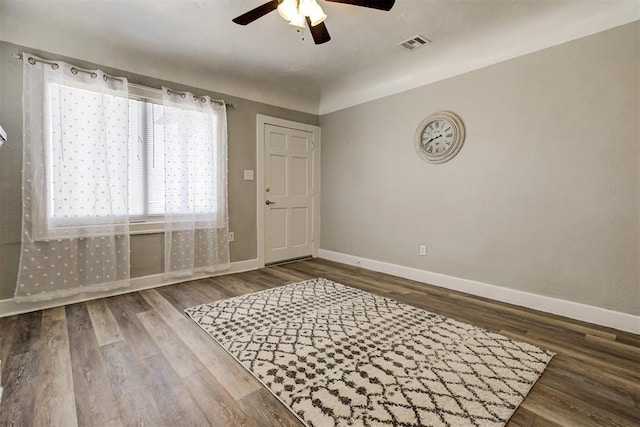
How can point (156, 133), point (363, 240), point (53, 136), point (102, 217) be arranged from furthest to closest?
point (363, 240) < point (156, 133) < point (102, 217) < point (53, 136)

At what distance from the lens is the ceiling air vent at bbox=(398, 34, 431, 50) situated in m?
2.81

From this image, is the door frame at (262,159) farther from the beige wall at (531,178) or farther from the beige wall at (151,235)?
the beige wall at (531,178)

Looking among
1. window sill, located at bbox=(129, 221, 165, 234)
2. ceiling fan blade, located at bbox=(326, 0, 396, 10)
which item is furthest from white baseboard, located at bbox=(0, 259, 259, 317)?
ceiling fan blade, located at bbox=(326, 0, 396, 10)

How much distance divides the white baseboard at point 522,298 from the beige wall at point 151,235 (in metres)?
1.80

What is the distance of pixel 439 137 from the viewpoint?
3318mm

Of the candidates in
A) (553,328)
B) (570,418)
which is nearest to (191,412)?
(570,418)

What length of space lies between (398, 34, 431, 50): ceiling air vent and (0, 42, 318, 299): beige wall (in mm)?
1951

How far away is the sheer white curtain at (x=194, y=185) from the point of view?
3277mm

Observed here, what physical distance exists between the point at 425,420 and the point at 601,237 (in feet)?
7.17

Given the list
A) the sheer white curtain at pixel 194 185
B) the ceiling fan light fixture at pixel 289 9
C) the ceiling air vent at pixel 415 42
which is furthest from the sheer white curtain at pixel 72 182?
the ceiling air vent at pixel 415 42

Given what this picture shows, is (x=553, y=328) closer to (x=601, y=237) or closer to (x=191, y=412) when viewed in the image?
(x=601, y=237)

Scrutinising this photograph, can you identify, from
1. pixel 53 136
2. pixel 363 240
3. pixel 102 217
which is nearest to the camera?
pixel 53 136

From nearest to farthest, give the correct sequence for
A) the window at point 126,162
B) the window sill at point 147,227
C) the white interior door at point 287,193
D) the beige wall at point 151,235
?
the beige wall at point 151,235, the window at point 126,162, the window sill at point 147,227, the white interior door at point 287,193

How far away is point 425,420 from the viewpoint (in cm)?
132
